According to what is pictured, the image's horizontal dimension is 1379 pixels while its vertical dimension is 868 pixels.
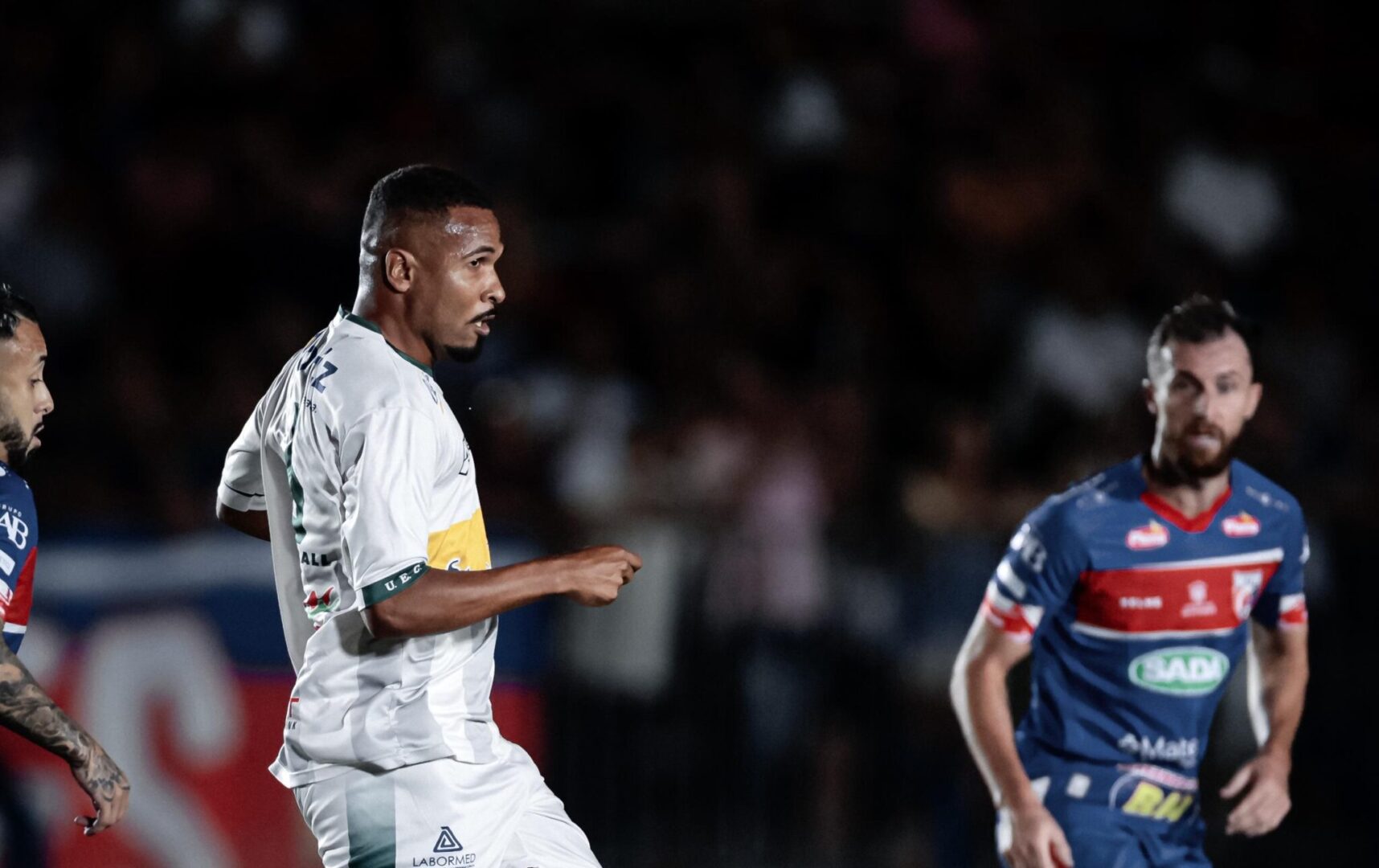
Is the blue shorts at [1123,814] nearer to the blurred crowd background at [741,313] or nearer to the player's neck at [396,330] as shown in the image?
the blurred crowd background at [741,313]

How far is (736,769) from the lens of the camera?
8.26 m

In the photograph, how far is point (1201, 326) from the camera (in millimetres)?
5316

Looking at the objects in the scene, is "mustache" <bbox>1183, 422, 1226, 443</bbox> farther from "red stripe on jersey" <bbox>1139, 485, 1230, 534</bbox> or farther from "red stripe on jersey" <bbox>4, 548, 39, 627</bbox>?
"red stripe on jersey" <bbox>4, 548, 39, 627</bbox>

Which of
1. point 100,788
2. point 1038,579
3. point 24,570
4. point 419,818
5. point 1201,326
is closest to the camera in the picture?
point 419,818

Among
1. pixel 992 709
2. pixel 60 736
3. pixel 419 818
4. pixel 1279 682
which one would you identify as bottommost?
pixel 1279 682

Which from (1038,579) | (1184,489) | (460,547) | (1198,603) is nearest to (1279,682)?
(1198,603)

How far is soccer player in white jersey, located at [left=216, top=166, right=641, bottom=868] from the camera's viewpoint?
3.71 meters

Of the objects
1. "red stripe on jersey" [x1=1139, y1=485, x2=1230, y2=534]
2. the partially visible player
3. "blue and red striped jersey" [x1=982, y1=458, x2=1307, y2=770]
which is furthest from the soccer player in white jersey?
"red stripe on jersey" [x1=1139, y1=485, x2=1230, y2=534]

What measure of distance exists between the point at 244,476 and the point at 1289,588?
10.8 feet

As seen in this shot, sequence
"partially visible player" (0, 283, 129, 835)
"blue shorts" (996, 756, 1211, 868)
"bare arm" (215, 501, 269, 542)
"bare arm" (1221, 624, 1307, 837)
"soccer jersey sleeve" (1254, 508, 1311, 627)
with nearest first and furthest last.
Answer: "partially visible player" (0, 283, 129, 835), "bare arm" (215, 501, 269, 542), "blue shorts" (996, 756, 1211, 868), "bare arm" (1221, 624, 1307, 837), "soccer jersey sleeve" (1254, 508, 1311, 627)

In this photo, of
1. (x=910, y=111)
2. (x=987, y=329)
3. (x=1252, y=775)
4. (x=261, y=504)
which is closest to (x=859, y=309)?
(x=987, y=329)

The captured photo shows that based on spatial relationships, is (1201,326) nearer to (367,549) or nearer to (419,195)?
(419,195)

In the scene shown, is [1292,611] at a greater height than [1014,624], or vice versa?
[1014,624]

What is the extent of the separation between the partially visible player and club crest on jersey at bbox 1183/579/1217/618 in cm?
312
